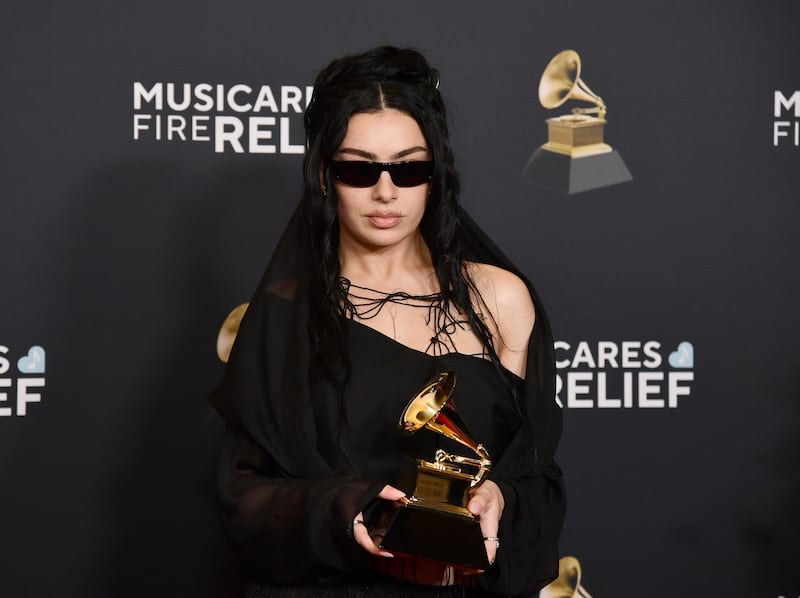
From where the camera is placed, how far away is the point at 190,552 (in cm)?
286

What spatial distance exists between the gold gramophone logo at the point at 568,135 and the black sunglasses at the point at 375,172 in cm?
109

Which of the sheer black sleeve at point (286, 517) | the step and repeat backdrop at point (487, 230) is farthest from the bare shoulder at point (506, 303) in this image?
the step and repeat backdrop at point (487, 230)

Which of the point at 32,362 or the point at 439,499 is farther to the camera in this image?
the point at 32,362

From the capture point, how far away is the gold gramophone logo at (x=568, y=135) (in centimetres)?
293

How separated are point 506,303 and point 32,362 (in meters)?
1.41

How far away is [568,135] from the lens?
9.59ft

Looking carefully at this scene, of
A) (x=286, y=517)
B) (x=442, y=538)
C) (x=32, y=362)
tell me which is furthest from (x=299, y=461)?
(x=32, y=362)

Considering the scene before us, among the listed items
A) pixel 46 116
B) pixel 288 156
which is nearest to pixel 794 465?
pixel 288 156

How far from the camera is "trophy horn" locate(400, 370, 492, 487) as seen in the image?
5.41 feet

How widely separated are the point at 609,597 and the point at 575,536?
208 millimetres

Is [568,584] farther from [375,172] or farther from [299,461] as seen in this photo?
[375,172]

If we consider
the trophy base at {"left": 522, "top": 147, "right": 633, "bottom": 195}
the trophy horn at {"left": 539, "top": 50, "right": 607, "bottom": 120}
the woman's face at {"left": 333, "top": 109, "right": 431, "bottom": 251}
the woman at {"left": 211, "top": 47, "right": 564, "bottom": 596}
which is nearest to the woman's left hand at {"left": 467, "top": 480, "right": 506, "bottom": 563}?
the woman at {"left": 211, "top": 47, "right": 564, "bottom": 596}

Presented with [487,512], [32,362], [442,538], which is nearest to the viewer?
[442,538]

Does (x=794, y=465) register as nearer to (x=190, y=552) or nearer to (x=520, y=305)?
(x=520, y=305)
